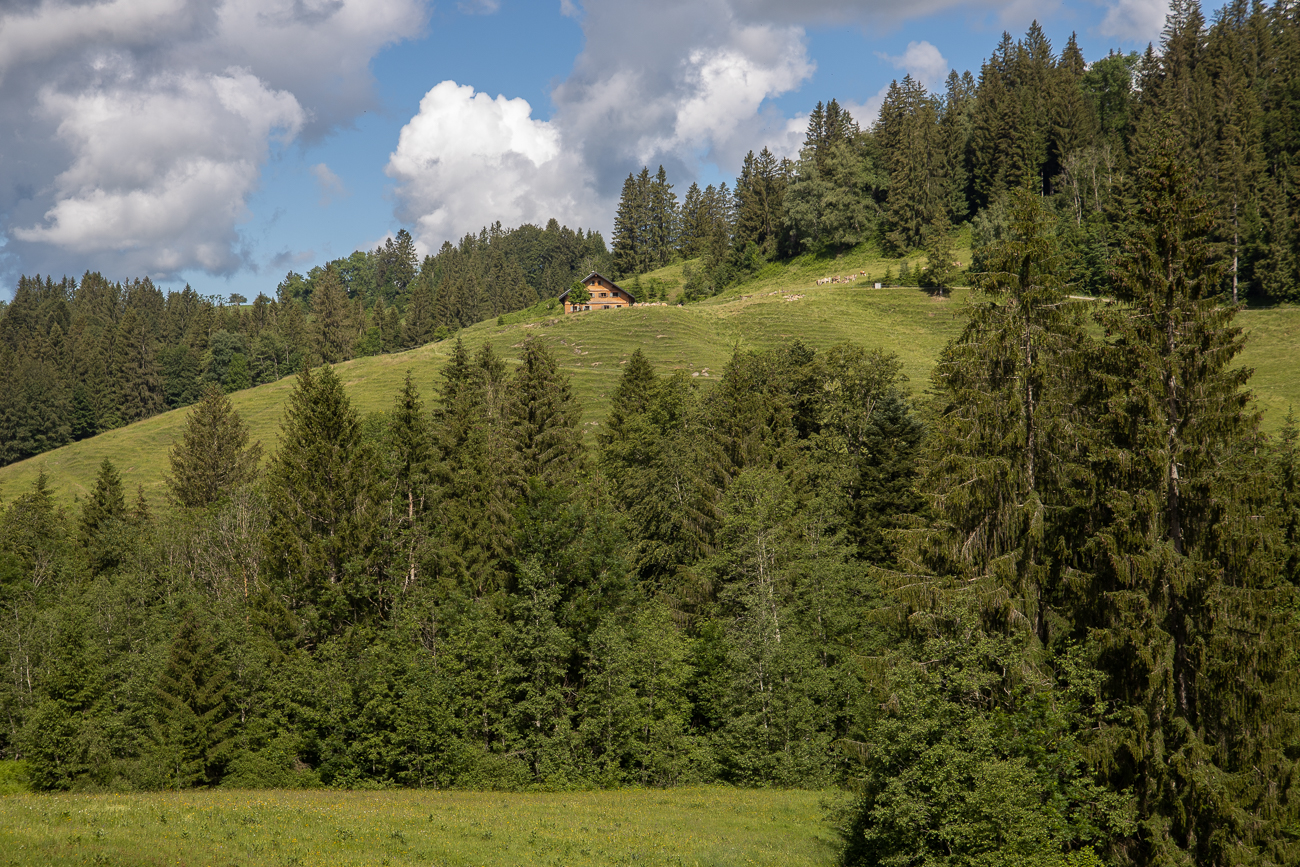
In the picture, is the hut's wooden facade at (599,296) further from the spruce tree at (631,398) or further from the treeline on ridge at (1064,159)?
the spruce tree at (631,398)

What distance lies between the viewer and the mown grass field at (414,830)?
49.3ft

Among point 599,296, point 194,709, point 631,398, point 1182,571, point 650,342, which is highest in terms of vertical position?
point 599,296

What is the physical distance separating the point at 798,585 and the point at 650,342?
63.4 m

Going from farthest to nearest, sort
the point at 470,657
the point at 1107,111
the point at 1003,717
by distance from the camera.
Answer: the point at 1107,111
the point at 470,657
the point at 1003,717

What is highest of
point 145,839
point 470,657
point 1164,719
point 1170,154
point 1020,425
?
point 1170,154

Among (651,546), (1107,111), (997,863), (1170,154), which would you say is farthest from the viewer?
(1107,111)

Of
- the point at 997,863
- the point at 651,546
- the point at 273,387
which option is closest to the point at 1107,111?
the point at 651,546

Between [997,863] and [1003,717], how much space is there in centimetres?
306

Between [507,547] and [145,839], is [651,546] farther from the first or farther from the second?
[145,839]

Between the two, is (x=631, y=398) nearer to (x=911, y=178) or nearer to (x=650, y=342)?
(x=650, y=342)

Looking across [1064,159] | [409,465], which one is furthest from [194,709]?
[1064,159]

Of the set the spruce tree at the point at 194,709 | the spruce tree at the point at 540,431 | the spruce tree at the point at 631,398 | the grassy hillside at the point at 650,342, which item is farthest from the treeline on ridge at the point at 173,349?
the spruce tree at the point at 194,709

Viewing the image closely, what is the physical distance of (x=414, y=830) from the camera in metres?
20.3

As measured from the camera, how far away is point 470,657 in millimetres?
38656
